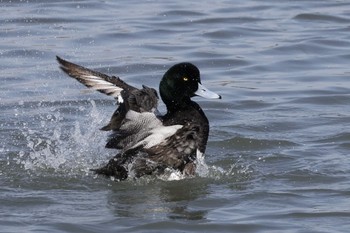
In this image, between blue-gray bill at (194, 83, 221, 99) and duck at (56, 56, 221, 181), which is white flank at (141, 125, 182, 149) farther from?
blue-gray bill at (194, 83, 221, 99)

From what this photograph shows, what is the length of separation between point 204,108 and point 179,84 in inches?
107

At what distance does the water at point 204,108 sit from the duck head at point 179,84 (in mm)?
630

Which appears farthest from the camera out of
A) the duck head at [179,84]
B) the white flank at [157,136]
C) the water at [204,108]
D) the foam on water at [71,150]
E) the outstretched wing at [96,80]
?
the outstretched wing at [96,80]

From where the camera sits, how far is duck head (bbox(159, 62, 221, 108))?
30.8 feet

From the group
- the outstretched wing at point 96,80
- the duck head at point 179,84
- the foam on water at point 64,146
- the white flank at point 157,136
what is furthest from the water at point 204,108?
the duck head at point 179,84

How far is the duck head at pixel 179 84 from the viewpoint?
9391mm

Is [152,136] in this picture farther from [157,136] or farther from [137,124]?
[137,124]

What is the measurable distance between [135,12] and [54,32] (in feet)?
Answer: 6.02

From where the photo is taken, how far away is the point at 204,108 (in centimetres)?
1210

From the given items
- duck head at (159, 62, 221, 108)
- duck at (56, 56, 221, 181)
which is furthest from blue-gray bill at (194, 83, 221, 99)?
duck at (56, 56, 221, 181)

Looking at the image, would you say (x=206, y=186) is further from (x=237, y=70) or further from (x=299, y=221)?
(x=237, y=70)

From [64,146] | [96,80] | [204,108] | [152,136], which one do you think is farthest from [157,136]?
[204,108]

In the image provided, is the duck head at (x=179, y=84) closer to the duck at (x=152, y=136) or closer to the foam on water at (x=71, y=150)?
the duck at (x=152, y=136)

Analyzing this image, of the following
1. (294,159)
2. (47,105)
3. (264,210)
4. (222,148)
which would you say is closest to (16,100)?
(47,105)
